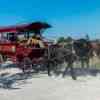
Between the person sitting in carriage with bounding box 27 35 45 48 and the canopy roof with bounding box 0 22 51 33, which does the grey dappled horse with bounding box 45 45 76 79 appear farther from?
the canopy roof with bounding box 0 22 51 33

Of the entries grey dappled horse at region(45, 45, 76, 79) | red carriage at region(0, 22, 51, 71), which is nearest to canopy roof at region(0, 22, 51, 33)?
red carriage at region(0, 22, 51, 71)

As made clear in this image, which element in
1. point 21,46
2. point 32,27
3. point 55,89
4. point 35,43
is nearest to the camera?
point 55,89

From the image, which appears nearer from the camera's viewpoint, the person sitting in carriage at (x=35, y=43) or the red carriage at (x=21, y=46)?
the red carriage at (x=21, y=46)

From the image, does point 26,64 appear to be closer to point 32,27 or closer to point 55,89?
point 32,27

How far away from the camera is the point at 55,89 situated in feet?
38.4

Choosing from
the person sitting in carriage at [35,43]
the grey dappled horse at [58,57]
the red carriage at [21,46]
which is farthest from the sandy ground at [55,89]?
the person sitting in carriage at [35,43]

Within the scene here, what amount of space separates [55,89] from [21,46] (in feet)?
21.1

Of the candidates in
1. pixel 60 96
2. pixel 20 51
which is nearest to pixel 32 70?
pixel 20 51

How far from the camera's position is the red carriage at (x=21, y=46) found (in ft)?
57.5

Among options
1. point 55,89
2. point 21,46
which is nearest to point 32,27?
point 21,46

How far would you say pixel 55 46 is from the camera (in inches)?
656

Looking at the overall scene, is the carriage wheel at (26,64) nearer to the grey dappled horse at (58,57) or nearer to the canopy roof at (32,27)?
the grey dappled horse at (58,57)

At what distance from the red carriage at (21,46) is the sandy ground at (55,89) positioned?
3155mm

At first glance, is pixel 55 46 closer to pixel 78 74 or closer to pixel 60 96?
pixel 78 74
